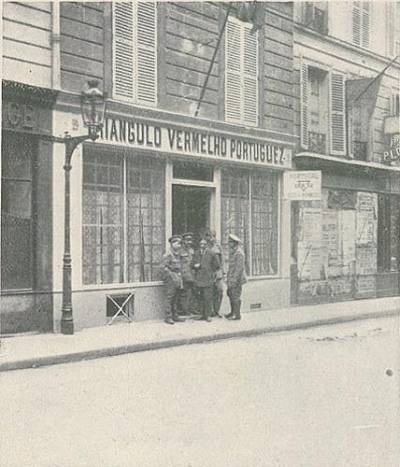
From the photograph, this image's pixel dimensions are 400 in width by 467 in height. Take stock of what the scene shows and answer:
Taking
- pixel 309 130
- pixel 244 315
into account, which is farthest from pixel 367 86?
pixel 244 315

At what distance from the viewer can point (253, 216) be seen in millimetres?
15523

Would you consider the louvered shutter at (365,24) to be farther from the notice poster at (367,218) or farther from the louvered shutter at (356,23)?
the notice poster at (367,218)

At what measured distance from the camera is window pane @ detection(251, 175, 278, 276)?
1558 cm

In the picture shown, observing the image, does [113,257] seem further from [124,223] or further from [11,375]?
[11,375]

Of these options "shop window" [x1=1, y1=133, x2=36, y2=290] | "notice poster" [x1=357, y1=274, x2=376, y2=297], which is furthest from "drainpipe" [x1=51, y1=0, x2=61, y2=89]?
"notice poster" [x1=357, y1=274, x2=376, y2=297]

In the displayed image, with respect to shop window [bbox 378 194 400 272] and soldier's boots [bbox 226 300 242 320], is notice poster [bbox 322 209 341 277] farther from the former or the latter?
soldier's boots [bbox 226 300 242 320]

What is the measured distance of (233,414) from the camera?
6.01 metres

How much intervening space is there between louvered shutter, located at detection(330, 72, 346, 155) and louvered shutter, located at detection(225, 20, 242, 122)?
3596mm

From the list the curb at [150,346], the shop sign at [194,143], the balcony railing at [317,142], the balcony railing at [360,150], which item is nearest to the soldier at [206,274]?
the curb at [150,346]

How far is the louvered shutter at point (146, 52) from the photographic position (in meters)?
12.8

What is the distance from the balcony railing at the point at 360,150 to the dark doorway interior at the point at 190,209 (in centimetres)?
567

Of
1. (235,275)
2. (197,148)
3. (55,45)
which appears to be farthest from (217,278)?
(55,45)

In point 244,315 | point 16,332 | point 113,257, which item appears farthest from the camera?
point 244,315

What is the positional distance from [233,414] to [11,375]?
3157 mm
